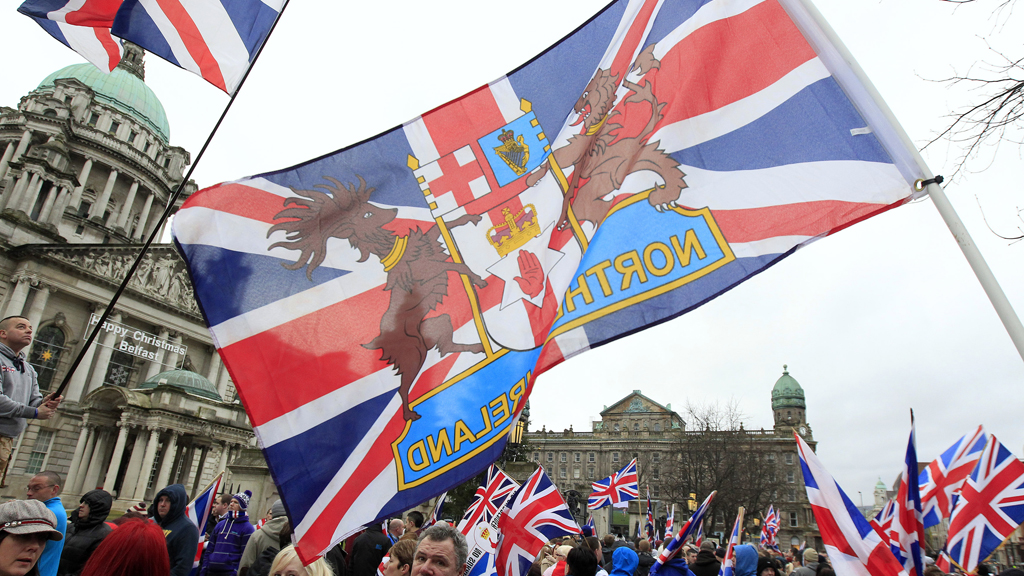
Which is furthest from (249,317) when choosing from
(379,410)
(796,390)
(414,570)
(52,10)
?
(796,390)

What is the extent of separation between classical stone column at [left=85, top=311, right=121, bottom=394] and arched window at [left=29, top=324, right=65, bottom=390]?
6.49 feet

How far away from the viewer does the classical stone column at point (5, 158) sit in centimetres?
4738

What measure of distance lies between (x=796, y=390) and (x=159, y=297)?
9037cm

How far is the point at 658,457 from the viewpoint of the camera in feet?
270

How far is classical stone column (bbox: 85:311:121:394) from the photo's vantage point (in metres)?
37.0

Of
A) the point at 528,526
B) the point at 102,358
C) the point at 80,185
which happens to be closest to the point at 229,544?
the point at 528,526

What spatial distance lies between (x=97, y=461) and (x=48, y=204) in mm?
22043

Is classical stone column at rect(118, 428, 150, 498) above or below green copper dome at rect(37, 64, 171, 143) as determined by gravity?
below

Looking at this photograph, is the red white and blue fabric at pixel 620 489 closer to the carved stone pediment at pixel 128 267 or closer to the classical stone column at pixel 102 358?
the carved stone pediment at pixel 128 267

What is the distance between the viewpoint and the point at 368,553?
673 cm

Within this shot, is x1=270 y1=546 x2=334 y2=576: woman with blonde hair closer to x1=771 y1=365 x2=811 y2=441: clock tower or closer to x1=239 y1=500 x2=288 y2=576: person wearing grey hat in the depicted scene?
x1=239 y1=500 x2=288 y2=576: person wearing grey hat

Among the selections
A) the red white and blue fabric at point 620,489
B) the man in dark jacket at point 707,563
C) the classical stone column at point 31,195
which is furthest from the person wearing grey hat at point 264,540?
the classical stone column at point 31,195

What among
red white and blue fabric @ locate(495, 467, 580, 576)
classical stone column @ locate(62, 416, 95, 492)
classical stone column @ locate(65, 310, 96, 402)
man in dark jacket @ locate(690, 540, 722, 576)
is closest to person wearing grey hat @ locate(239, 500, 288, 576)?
red white and blue fabric @ locate(495, 467, 580, 576)

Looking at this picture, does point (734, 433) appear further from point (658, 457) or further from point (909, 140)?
point (909, 140)
